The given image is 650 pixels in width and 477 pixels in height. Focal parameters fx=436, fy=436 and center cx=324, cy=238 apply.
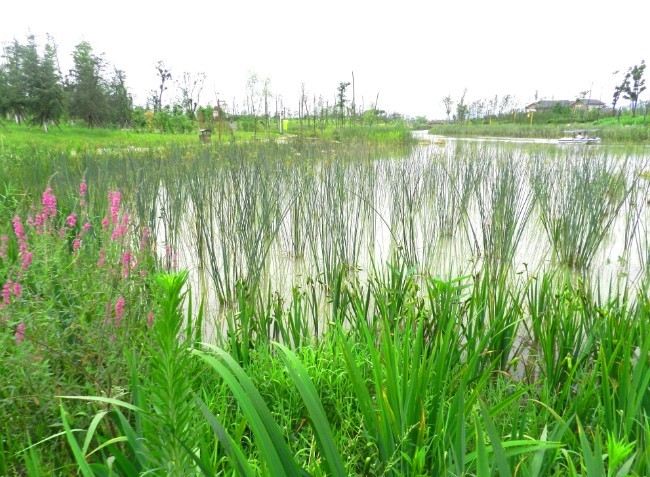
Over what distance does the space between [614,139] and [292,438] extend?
1700 cm

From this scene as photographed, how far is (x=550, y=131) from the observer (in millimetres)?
19078

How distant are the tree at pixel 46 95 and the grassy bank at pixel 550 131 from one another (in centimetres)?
1855

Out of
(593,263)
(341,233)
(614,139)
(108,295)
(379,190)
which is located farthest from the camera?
(614,139)

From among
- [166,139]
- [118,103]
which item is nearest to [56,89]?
[118,103]

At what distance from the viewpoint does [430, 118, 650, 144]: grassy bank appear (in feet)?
46.3

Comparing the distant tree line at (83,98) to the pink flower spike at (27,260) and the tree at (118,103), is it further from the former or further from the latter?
the pink flower spike at (27,260)

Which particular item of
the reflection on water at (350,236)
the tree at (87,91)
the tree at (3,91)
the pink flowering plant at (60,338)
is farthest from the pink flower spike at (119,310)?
the tree at (87,91)

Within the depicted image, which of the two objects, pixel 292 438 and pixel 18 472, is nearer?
pixel 18 472

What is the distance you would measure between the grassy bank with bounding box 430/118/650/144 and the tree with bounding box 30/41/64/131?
18.6 metres

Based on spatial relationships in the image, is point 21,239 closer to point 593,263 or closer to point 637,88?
point 593,263

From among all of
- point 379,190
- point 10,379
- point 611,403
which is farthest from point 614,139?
point 10,379

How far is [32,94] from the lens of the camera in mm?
17500

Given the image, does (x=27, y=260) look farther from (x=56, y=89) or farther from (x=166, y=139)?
(x=56, y=89)

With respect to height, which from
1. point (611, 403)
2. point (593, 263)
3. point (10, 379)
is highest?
point (10, 379)
